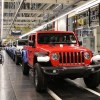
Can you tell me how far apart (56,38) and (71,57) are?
1964mm

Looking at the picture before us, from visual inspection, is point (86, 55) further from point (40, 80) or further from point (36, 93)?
point (36, 93)

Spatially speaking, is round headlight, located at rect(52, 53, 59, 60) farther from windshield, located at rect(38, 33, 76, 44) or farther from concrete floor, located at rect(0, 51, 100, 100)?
windshield, located at rect(38, 33, 76, 44)

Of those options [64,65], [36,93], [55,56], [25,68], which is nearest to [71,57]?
[64,65]

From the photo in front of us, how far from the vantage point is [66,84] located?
10.7 meters

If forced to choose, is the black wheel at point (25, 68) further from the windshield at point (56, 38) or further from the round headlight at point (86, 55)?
the round headlight at point (86, 55)

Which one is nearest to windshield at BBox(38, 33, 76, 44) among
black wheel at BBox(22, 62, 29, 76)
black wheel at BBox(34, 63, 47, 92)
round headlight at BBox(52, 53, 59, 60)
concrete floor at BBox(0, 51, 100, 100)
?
concrete floor at BBox(0, 51, 100, 100)

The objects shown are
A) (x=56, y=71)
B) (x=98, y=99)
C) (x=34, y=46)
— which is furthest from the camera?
(x=34, y=46)

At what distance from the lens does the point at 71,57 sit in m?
8.80

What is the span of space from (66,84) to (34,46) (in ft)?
6.35

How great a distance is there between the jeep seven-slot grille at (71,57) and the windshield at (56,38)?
5.52 ft

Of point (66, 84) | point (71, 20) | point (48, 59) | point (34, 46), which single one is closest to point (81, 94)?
point (48, 59)

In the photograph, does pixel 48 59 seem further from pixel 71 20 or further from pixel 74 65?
pixel 71 20

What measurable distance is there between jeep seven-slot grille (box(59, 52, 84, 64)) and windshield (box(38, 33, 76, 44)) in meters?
1.68

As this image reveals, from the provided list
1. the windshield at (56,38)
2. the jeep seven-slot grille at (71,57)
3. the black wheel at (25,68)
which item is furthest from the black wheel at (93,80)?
the black wheel at (25,68)
